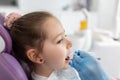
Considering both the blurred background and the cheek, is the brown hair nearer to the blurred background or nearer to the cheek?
the cheek

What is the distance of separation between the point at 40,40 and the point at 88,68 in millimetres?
337

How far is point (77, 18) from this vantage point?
205cm

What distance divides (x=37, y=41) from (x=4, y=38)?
0.11m

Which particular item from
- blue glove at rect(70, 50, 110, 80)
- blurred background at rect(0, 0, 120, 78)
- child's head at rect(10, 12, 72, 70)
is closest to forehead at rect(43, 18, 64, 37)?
child's head at rect(10, 12, 72, 70)

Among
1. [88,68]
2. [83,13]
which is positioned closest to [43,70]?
[88,68]

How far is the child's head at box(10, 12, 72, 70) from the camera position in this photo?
2.67ft

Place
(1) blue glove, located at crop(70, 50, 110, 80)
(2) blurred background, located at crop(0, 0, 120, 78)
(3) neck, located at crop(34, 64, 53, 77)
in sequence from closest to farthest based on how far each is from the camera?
(3) neck, located at crop(34, 64, 53, 77) < (1) blue glove, located at crop(70, 50, 110, 80) < (2) blurred background, located at crop(0, 0, 120, 78)

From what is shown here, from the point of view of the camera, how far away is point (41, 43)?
0.82 m

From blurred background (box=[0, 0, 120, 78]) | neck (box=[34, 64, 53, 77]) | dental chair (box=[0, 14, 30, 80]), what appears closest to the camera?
dental chair (box=[0, 14, 30, 80])

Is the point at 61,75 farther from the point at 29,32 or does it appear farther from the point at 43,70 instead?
the point at 29,32

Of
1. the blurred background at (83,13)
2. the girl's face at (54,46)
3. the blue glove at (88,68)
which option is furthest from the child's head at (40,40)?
the blurred background at (83,13)

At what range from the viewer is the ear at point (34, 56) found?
83 centimetres

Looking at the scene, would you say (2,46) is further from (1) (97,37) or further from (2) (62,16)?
(2) (62,16)

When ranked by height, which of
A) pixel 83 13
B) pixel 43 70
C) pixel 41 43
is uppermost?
pixel 41 43
